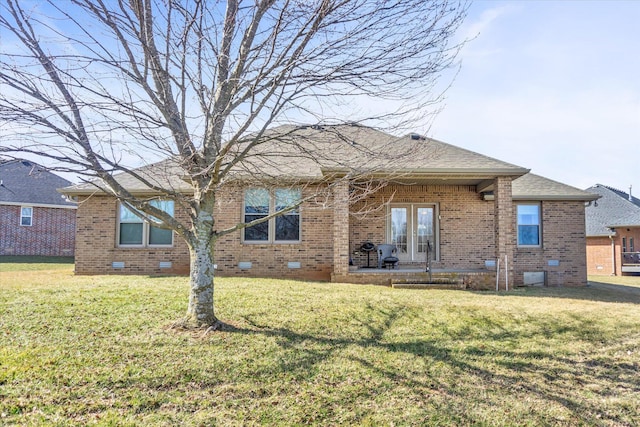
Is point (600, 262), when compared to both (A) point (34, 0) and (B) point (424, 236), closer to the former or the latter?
(B) point (424, 236)

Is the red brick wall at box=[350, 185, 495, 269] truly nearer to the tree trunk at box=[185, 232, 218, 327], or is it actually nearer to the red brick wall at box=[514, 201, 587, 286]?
the red brick wall at box=[514, 201, 587, 286]

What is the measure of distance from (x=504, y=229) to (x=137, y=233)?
1089 cm

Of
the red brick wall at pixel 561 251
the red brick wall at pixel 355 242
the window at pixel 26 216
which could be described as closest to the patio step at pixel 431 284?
the red brick wall at pixel 355 242

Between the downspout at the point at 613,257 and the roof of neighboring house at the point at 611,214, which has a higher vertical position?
the roof of neighboring house at the point at 611,214

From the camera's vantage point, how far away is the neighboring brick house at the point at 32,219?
21953mm

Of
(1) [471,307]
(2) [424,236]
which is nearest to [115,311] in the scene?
(1) [471,307]

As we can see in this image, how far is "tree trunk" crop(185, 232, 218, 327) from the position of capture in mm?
5645

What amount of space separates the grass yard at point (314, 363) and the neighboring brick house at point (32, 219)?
17577mm

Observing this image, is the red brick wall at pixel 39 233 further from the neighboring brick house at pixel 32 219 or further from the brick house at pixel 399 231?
the brick house at pixel 399 231

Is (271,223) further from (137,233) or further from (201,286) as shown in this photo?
(201,286)

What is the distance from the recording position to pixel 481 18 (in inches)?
230

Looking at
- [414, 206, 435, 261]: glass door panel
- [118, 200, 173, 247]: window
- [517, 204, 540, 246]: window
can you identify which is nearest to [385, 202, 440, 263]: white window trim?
[414, 206, 435, 261]: glass door panel

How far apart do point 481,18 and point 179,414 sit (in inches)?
252

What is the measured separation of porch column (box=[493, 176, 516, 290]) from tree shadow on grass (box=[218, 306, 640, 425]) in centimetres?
424
